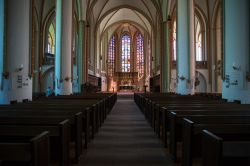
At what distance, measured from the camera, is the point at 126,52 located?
46500mm

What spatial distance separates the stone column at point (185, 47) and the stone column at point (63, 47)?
5867mm

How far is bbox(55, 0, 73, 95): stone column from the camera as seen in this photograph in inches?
667

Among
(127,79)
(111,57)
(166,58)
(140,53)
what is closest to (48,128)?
(166,58)

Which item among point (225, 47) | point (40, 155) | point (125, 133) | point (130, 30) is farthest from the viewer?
point (130, 30)

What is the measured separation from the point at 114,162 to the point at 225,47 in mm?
7868

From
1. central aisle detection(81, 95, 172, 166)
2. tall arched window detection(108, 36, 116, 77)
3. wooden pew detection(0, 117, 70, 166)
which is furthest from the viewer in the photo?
tall arched window detection(108, 36, 116, 77)

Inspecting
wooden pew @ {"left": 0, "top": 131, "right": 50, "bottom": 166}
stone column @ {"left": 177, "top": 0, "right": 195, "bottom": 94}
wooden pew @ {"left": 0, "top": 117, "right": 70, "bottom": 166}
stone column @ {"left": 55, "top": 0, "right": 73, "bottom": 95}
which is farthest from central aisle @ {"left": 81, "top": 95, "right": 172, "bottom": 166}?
stone column @ {"left": 55, "top": 0, "right": 73, "bottom": 95}

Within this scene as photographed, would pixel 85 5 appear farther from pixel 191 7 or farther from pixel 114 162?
pixel 114 162

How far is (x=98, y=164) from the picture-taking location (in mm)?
4660

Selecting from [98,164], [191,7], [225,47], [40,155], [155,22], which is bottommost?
[98,164]

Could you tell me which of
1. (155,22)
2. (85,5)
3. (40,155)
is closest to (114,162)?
(40,155)

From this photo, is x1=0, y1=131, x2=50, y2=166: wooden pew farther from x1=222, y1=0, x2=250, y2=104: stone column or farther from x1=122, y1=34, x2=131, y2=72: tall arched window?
x1=122, y1=34, x2=131, y2=72: tall arched window

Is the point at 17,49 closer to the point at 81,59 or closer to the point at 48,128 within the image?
the point at 48,128

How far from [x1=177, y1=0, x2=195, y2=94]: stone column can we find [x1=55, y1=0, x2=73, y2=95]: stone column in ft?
19.2
